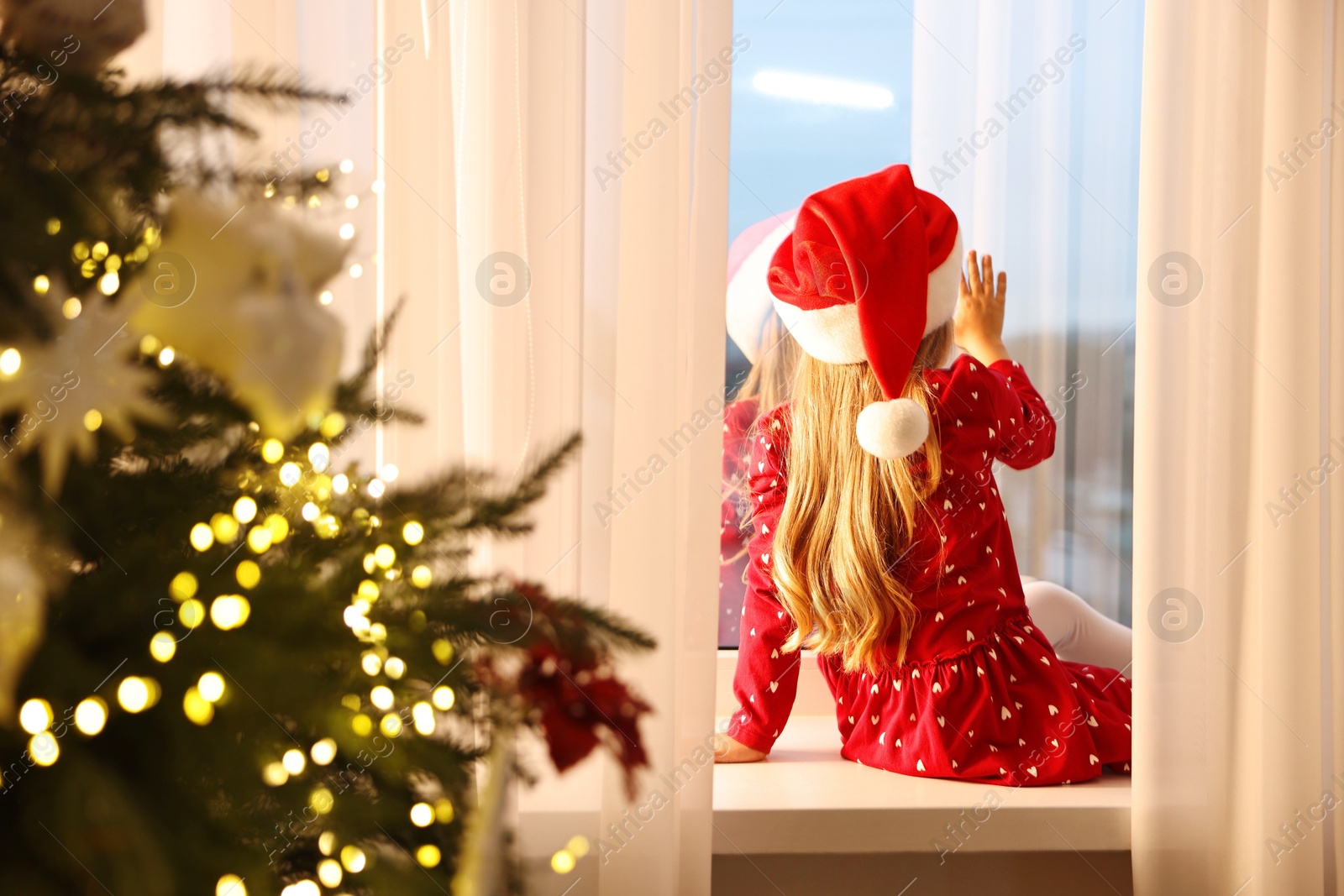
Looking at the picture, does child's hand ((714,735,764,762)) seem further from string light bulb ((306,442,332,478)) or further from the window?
→ string light bulb ((306,442,332,478))

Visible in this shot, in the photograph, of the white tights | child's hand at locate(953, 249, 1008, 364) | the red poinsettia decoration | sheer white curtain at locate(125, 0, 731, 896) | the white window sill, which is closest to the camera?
the red poinsettia decoration

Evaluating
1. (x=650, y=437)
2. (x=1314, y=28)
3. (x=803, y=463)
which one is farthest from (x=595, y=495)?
(x=1314, y=28)

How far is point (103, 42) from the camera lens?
44 centimetres

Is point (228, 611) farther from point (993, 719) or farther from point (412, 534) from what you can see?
point (993, 719)

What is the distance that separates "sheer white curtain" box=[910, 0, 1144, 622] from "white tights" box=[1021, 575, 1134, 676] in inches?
3.1

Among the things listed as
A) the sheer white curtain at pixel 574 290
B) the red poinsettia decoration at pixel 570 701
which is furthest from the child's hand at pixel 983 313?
the red poinsettia decoration at pixel 570 701

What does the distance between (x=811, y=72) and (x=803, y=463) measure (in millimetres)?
698

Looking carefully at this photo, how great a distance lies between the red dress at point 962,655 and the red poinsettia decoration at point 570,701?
2.83ft

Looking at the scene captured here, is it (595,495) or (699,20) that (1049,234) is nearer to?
(699,20)

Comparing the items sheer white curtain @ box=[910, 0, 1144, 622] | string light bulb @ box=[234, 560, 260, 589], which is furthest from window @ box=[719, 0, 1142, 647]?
string light bulb @ box=[234, 560, 260, 589]

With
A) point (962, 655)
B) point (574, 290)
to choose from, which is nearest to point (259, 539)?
point (574, 290)

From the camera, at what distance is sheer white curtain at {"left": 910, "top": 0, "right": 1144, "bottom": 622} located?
156cm

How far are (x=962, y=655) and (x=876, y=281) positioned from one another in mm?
555

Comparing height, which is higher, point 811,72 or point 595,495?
point 811,72
